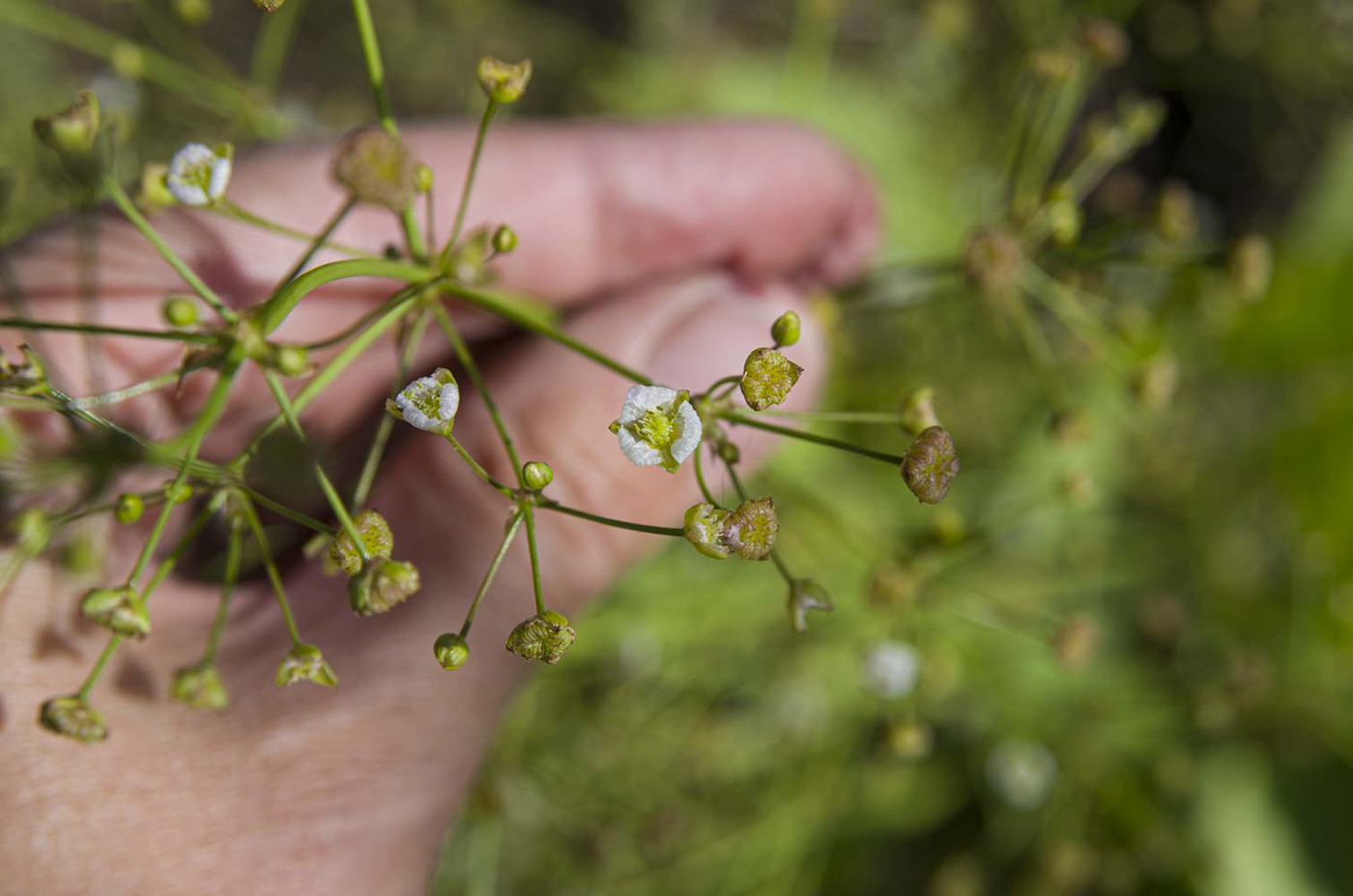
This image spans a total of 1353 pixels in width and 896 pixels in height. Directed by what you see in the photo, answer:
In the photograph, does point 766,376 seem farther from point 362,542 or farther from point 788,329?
point 362,542

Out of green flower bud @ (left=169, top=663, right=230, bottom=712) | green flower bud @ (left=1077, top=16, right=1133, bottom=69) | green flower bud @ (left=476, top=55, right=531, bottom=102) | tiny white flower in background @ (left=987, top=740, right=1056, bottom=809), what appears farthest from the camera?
tiny white flower in background @ (left=987, top=740, right=1056, bottom=809)

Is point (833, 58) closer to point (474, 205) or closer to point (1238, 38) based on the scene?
point (1238, 38)

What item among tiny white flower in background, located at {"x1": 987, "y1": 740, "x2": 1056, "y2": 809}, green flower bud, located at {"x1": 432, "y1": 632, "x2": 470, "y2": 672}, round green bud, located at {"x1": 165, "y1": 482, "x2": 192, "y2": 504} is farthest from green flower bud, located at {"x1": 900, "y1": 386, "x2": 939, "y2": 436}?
tiny white flower in background, located at {"x1": 987, "y1": 740, "x2": 1056, "y2": 809}

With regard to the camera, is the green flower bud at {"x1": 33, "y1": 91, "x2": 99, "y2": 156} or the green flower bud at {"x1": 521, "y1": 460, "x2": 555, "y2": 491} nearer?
the green flower bud at {"x1": 521, "y1": 460, "x2": 555, "y2": 491}

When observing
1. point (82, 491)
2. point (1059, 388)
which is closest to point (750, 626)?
point (1059, 388)

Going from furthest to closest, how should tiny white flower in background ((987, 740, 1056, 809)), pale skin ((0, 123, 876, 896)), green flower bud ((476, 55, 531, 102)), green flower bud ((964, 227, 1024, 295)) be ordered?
tiny white flower in background ((987, 740, 1056, 809)) < green flower bud ((964, 227, 1024, 295)) < pale skin ((0, 123, 876, 896)) < green flower bud ((476, 55, 531, 102))

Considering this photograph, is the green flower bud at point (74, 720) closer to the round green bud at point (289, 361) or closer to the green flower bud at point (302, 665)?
the green flower bud at point (302, 665)

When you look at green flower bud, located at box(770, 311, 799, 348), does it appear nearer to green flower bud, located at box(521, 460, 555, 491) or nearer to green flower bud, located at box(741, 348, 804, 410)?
green flower bud, located at box(741, 348, 804, 410)
